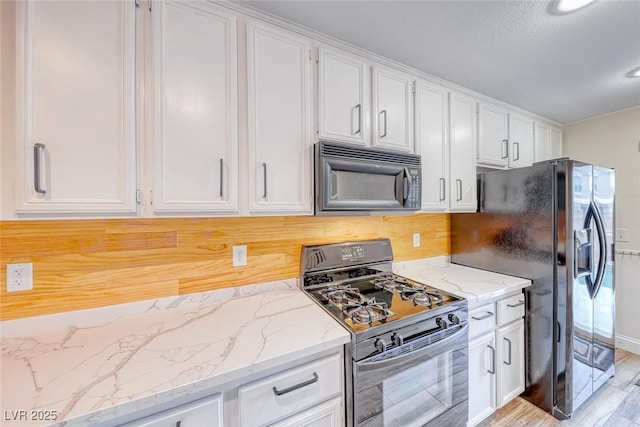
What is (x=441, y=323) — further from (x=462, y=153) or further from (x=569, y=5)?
(x=569, y=5)

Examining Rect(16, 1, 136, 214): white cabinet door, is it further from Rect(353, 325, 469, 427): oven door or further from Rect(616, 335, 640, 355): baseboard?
Rect(616, 335, 640, 355): baseboard

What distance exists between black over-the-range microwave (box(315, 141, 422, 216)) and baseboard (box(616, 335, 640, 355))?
2881mm

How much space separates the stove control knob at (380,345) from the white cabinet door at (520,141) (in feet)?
7.12

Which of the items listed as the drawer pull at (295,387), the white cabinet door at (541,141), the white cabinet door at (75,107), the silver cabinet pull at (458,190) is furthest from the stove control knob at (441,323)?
the white cabinet door at (541,141)

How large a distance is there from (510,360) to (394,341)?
1216mm

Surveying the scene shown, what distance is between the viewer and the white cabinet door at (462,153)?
1.95 metres

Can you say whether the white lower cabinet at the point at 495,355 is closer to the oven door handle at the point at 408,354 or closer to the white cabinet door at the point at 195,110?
the oven door handle at the point at 408,354

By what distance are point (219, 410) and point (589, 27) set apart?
2.52 metres

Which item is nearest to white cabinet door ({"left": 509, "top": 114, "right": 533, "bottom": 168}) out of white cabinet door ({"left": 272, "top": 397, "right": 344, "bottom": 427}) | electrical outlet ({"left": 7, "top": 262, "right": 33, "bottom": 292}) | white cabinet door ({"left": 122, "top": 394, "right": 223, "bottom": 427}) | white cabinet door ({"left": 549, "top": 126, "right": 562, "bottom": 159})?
white cabinet door ({"left": 549, "top": 126, "right": 562, "bottom": 159})

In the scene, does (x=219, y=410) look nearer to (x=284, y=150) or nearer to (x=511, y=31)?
(x=284, y=150)

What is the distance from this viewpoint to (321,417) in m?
1.02

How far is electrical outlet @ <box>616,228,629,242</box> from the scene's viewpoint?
8.23 feet

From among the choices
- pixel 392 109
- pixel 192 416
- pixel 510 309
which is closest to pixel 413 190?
pixel 392 109

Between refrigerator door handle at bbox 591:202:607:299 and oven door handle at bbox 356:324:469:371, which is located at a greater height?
refrigerator door handle at bbox 591:202:607:299
